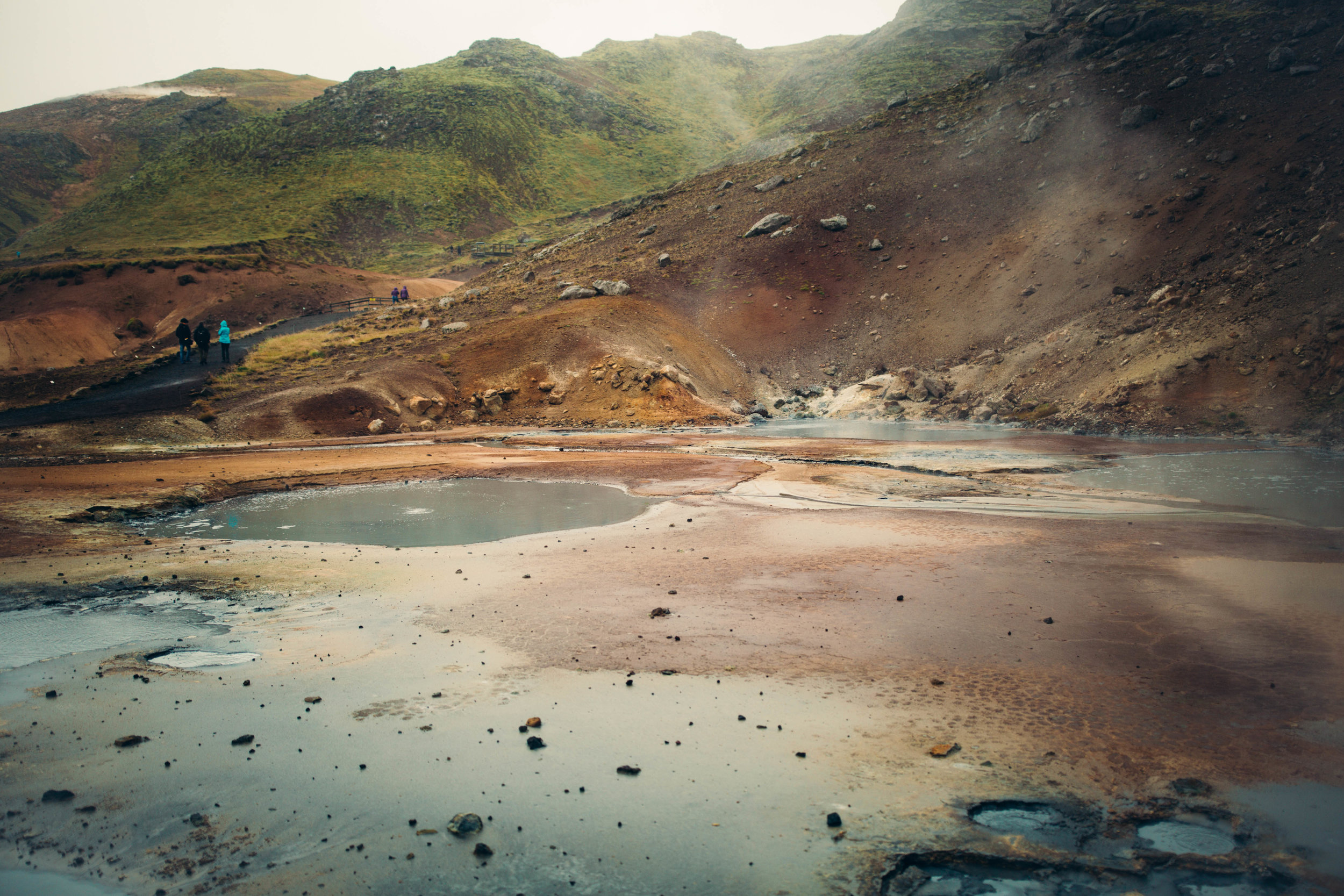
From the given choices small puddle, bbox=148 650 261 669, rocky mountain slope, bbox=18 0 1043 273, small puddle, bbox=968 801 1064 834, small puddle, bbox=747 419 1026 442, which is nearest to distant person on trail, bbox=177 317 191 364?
small puddle, bbox=747 419 1026 442

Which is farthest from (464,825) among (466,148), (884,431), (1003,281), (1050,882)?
(466,148)

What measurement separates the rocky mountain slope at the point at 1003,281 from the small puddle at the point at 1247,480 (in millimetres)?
3784

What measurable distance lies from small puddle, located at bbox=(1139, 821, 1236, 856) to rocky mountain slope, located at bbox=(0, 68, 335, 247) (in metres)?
94.2

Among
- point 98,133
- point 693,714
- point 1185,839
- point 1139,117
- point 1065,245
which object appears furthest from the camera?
point 98,133

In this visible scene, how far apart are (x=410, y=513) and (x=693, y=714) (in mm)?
10235

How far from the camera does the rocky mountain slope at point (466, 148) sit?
70.1 meters

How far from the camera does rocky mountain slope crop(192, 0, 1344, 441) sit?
24766 millimetres

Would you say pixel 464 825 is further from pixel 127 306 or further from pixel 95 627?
pixel 127 306

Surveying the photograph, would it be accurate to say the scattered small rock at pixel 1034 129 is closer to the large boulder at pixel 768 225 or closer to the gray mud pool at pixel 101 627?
the large boulder at pixel 768 225

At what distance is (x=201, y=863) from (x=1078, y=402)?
92.0ft

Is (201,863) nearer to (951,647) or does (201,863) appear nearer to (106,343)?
(951,647)

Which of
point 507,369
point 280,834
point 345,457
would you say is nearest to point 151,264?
point 507,369

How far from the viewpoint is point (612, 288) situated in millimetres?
40000

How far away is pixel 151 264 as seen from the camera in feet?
158
